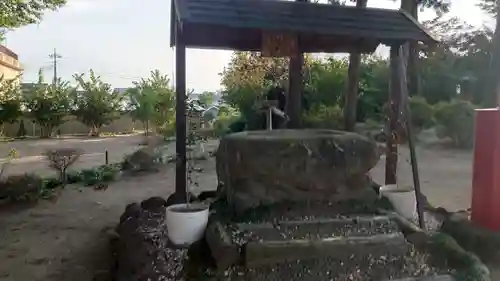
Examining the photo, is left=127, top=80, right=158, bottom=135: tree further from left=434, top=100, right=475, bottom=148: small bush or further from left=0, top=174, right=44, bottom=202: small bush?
left=434, top=100, right=475, bottom=148: small bush

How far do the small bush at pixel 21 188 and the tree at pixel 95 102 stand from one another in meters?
8.30

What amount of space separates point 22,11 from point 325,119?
673 centimetres

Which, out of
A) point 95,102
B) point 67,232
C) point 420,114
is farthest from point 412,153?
point 95,102

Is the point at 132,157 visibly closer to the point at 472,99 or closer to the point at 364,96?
the point at 364,96

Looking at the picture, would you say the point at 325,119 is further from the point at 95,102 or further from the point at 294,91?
the point at 95,102

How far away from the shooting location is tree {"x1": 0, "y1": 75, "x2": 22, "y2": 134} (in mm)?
10961

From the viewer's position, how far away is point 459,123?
10078 mm

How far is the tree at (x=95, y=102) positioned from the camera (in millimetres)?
14266

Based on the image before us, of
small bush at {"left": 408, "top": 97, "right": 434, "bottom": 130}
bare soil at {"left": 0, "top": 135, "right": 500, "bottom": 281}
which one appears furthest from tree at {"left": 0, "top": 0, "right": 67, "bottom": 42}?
small bush at {"left": 408, "top": 97, "right": 434, "bottom": 130}

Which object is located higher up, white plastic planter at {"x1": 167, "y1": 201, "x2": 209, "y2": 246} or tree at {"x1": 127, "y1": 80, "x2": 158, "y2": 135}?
tree at {"x1": 127, "y1": 80, "x2": 158, "y2": 135}

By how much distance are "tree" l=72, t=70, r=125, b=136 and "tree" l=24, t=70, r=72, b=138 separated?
35 cm

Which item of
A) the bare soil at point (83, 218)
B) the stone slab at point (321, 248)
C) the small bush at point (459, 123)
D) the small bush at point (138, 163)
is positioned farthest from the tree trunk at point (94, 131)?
the stone slab at point (321, 248)

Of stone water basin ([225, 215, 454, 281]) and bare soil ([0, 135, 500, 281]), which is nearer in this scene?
stone water basin ([225, 215, 454, 281])

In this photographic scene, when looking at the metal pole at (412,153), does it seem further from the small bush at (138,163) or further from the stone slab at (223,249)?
the small bush at (138,163)
